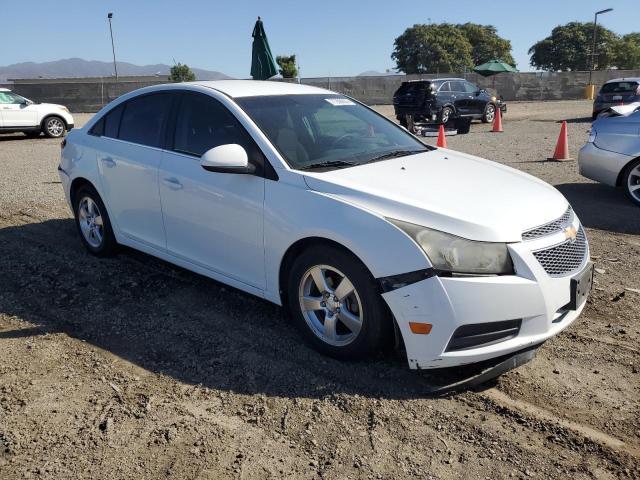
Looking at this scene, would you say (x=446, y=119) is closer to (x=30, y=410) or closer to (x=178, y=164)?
(x=178, y=164)

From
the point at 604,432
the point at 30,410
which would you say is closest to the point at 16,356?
the point at 30,410

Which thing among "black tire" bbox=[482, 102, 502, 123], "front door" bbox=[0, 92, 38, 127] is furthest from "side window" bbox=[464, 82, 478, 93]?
"front door" bbox=[0, 92, 38, 127]

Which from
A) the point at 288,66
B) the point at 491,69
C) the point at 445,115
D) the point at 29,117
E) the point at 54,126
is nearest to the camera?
the point at 29,117

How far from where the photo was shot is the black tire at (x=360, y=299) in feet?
10.7

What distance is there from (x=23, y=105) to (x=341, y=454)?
59.8ft

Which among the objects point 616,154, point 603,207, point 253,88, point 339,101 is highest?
point 253,88

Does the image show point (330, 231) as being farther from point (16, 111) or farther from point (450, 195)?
point (16, 111)

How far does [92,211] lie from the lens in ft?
18.4

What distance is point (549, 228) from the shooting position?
3.40 meters

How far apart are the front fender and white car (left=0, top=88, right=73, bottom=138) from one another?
1674 centimetres

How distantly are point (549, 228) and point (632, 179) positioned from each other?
4917 millimetres

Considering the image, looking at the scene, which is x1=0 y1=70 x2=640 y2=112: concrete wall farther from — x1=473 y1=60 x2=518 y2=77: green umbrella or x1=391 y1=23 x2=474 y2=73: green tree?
x1=391 y1=23 x2=474 y2=73: green tree

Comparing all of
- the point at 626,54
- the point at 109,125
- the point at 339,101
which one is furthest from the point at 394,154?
the point at 626,54

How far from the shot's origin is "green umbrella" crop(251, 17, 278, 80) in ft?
45.5
